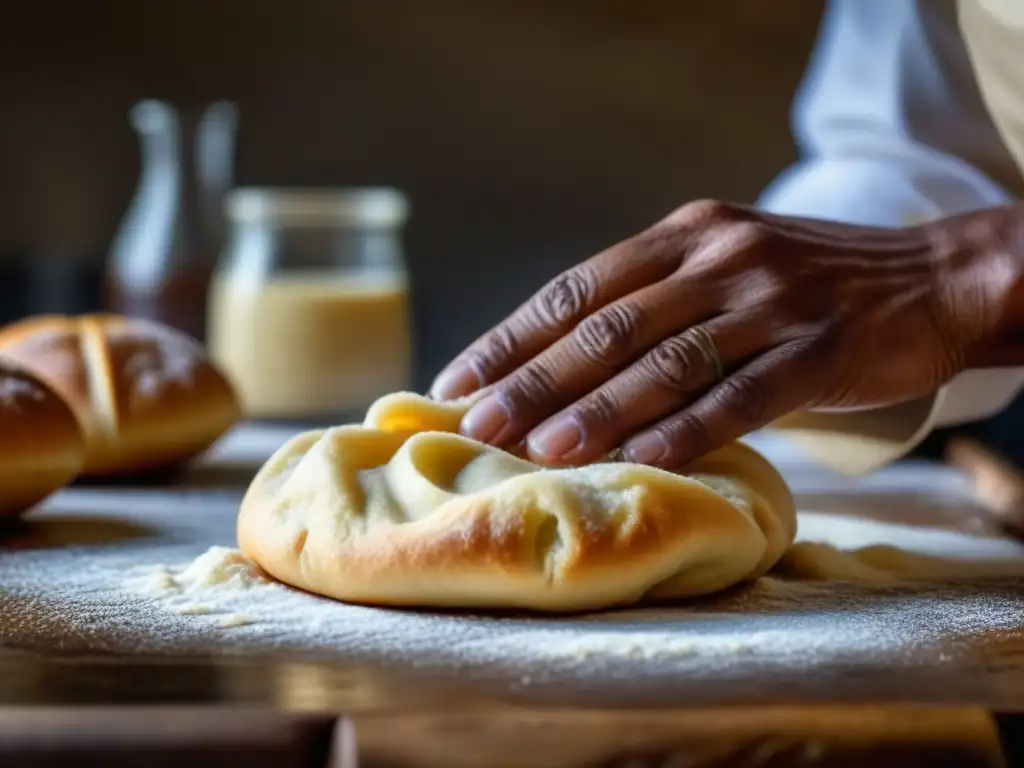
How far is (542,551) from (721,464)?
0.23 m

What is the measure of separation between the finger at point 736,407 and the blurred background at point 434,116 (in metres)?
1.46

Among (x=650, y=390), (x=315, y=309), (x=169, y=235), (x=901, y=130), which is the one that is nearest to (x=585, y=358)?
(x=650, y=390)

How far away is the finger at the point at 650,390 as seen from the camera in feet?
3.15

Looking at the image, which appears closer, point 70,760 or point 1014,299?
point 70,760

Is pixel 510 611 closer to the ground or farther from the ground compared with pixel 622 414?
closer to the ground

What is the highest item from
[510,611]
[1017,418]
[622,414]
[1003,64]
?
[1003,64]

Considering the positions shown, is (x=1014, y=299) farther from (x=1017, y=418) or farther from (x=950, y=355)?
(x=1017, y=418)

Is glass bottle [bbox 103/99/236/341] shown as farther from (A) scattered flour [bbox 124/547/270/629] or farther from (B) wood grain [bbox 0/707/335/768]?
(B) wood grain [bbox 0/707/335/768]

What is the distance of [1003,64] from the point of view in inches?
51.8

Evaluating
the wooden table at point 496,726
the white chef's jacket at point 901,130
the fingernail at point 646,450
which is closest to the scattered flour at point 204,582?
the wooden table at point 496,726

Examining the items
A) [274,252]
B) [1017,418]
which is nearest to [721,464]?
[274,252]

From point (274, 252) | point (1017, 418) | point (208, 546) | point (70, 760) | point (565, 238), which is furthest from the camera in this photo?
point (565, 238)

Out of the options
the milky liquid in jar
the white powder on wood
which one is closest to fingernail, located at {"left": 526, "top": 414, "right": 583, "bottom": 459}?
the white powder on wood

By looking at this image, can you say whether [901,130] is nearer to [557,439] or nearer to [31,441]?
[557,439]
